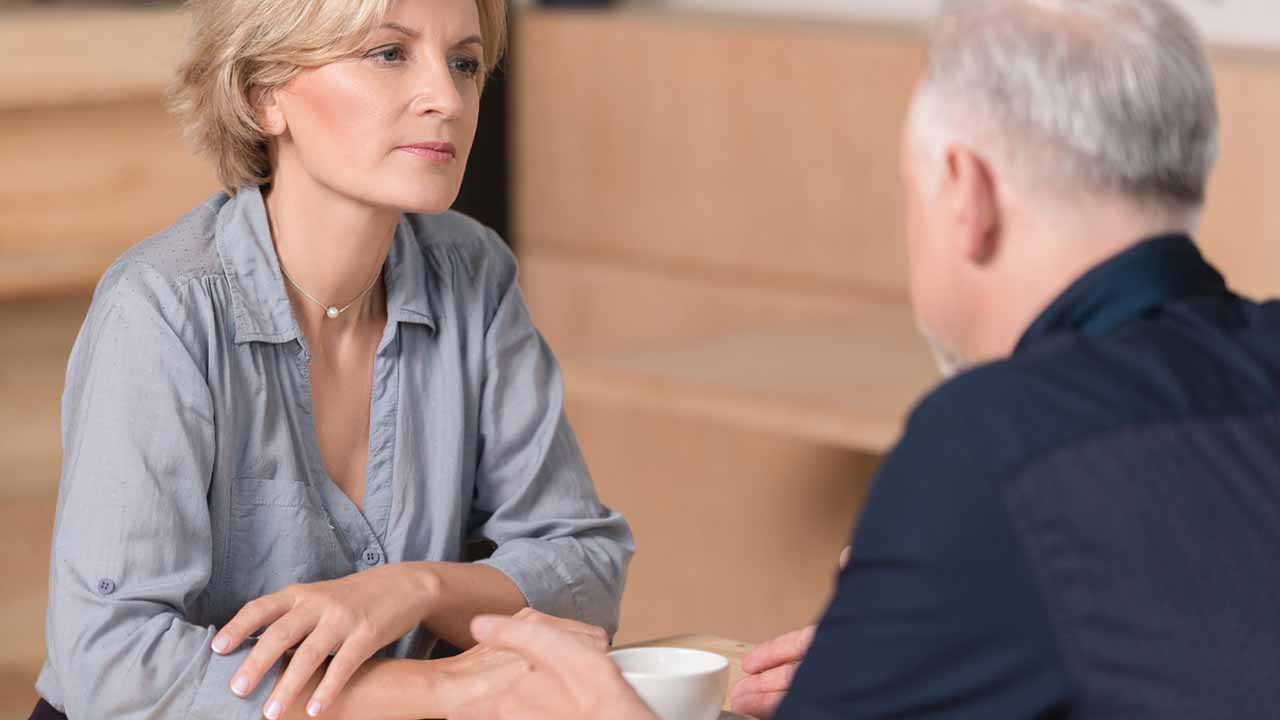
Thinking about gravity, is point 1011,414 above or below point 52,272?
above


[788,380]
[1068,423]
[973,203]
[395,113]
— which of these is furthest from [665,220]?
[1068,423]

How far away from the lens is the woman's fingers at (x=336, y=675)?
4.21ft

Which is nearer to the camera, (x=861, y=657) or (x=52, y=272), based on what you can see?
(x=861, y=657)

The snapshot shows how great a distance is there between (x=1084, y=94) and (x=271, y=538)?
0.77 m

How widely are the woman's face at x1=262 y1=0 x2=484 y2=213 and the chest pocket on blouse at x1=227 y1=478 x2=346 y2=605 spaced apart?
0.82 feet

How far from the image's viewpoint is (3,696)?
314 centimetres

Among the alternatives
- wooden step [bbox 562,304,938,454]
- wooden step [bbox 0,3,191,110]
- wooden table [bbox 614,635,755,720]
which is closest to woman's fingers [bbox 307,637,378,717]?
wooden table [bbox 614,635,755,720]

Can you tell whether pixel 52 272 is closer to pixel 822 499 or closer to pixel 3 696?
pixel 3 696

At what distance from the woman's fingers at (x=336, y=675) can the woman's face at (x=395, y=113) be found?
1.22 ft

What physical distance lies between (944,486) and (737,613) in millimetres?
2365

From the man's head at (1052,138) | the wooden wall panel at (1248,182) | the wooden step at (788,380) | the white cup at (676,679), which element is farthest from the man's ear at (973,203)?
the wooden wall panel at (1248,182)

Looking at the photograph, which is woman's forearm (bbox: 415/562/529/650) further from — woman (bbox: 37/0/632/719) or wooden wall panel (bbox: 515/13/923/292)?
wooden wall panel (bbox: 515/13/923/292)

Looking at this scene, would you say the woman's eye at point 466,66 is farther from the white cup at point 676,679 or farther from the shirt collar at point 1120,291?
the shirt collar at point 1120,291

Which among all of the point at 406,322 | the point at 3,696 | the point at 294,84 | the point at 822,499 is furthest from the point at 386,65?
the point at 3,696
